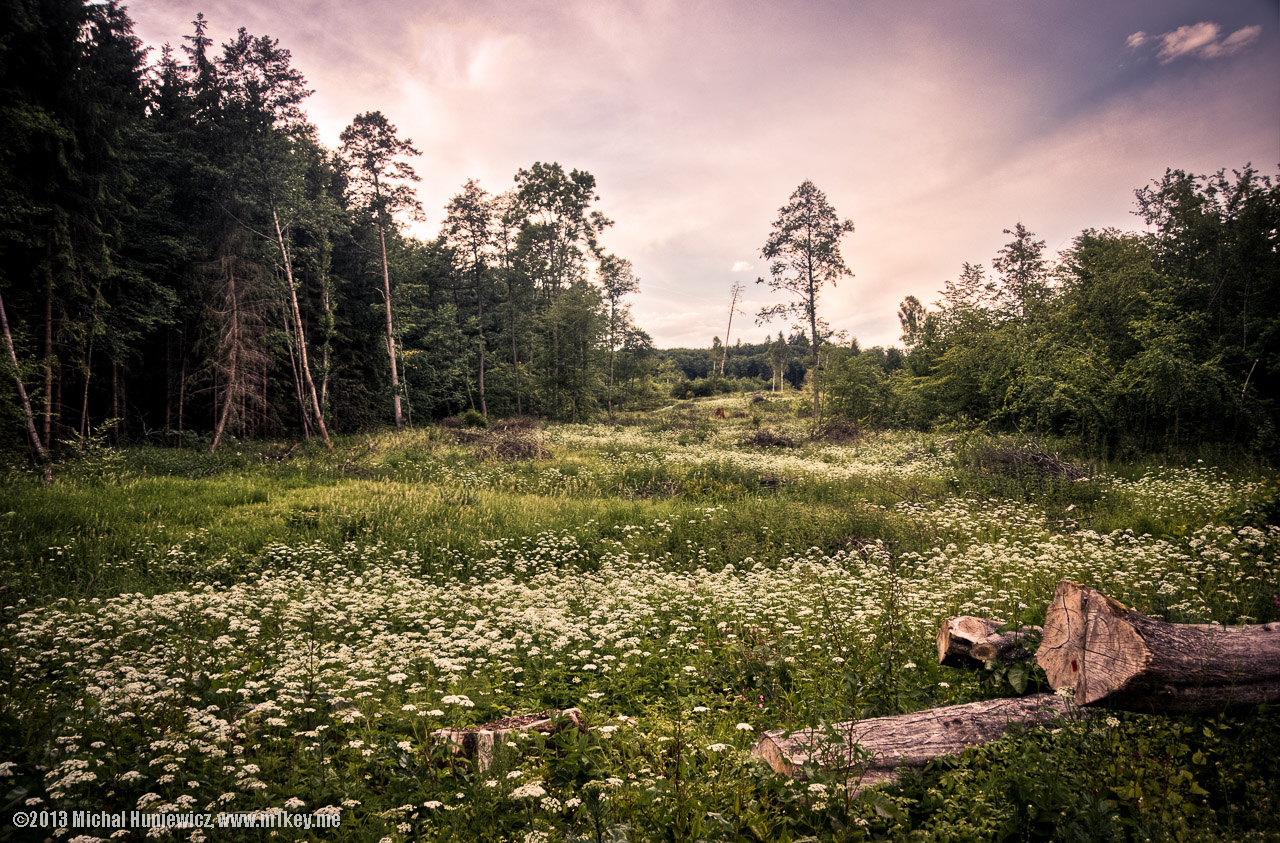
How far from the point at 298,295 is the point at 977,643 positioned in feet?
100

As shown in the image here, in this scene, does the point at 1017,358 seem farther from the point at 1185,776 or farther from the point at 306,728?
the point at 306,728

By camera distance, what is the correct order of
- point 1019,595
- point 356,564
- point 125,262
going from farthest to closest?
point 125,262, point 356,564, point 1019,595

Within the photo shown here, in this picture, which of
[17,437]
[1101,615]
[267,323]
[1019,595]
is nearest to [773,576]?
[1019,595]

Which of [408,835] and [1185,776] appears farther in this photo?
[408,835]

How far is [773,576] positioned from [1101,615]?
396 cm

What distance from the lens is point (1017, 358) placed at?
18000 mm

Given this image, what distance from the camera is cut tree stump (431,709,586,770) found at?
118 inches

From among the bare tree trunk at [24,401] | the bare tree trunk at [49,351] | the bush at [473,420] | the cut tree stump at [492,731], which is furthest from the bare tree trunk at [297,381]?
the cut tree stump at [492,731]

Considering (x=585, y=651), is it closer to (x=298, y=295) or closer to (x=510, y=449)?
(x=510, y=449)

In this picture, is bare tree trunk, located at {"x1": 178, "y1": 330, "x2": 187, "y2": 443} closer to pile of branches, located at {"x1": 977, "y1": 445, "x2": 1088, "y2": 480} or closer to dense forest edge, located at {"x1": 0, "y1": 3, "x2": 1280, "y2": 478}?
dense forest edge, located at {"x1": 0, "y1": 3, "x2": 1280, "y2": 478}

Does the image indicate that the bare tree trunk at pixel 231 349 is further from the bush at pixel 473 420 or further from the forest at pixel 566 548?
the bush at pixel 473 420

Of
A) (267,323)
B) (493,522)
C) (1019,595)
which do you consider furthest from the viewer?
(267,323)

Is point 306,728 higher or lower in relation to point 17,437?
lower

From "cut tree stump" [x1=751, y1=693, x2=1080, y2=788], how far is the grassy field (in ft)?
0.41
